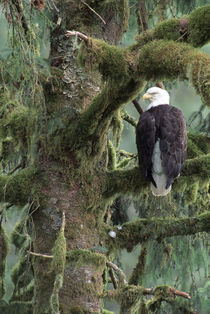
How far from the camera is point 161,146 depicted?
4816 millimetres

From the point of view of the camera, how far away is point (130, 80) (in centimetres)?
379

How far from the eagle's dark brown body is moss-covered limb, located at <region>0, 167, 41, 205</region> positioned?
80cm

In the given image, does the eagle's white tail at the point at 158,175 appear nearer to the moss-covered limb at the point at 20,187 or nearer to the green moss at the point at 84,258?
the green moss at the point at 84,258

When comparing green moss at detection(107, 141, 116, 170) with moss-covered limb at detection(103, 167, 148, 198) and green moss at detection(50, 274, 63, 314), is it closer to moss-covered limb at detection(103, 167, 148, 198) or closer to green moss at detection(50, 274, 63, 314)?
moss-covered limb at detection(103, 167, 148, 198)

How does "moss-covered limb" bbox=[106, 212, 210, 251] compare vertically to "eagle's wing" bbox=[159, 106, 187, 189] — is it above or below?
below

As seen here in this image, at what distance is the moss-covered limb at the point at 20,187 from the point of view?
445 cm

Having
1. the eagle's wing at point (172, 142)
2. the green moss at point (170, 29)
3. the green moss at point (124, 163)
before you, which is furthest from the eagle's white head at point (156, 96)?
the green moss at point (170, 29)

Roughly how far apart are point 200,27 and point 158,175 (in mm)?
1487

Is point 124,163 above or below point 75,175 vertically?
above

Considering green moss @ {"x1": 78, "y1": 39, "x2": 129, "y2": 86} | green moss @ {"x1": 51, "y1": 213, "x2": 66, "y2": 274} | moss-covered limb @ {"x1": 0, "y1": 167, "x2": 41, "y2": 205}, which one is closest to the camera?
green moss @ {"x1": 78, "y1": 39, "x2": 129, "y2": 86}

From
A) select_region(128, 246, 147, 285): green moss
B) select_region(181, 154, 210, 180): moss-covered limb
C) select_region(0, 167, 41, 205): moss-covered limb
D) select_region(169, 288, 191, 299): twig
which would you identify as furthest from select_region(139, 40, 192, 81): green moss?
select_region(128, 246, 147, 285): green moss

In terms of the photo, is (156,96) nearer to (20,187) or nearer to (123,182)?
(123,182)

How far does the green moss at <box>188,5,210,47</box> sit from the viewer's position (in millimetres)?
3504

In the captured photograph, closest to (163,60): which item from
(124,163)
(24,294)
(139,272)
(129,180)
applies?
(129,180)
